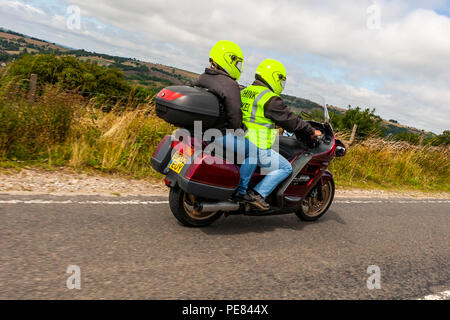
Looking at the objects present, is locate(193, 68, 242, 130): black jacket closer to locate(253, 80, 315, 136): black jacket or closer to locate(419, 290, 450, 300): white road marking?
locate(253, 80, 315, 136): black jacket

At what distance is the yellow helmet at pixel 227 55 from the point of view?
159 inches

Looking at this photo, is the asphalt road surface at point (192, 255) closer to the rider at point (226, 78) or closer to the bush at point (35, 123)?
the rider at point (226, 78)

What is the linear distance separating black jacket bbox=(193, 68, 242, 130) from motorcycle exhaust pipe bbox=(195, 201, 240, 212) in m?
0.84

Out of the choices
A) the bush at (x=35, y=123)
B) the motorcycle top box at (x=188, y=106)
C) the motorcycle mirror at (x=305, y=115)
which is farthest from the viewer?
the bush at (x=35, y=123)

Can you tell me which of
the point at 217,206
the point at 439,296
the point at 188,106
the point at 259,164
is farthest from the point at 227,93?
the point at 439,296

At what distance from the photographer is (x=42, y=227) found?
370 centimetres

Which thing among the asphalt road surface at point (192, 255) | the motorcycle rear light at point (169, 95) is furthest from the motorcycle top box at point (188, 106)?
the asphalt road surface at point (192, 255)

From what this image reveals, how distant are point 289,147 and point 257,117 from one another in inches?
34.4

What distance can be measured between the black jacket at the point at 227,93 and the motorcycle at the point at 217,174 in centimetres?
15

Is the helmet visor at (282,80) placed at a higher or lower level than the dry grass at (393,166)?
higher

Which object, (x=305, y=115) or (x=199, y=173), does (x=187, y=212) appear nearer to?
(x=199, y=173)

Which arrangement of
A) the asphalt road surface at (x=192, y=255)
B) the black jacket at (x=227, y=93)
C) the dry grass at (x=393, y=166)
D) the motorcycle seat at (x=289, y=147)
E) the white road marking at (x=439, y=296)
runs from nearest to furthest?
the asphalt road surface at (x=192, y=255) → the white road marking at (x=439, y=296) → the black jacket at (x=227, y=93) → the motorcycle seat at (x=289, y=147) → the dry grass at (x=393, y=166)

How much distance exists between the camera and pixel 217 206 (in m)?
4.09
